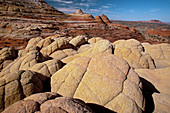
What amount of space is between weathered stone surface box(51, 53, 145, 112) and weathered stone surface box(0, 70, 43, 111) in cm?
86

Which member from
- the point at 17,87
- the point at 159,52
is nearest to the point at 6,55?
the point at 17,87

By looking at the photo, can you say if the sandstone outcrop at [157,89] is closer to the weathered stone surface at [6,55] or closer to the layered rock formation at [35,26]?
the weathered stone surface at [6,55]

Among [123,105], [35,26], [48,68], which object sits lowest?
[123,105]

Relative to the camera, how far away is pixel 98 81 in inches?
149

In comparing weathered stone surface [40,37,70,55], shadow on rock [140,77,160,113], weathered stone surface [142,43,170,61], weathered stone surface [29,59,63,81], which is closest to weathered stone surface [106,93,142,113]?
shadow on rock [140,77,160,113]

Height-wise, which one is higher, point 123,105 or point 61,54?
point 61,54

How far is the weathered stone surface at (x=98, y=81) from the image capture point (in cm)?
345

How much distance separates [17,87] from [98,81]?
3.11m

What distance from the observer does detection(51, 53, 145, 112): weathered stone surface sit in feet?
11.3

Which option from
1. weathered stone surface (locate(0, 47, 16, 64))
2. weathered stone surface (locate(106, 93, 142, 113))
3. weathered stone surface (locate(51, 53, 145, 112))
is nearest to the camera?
weathered stone surface (locate(106, 93, 142, 113))

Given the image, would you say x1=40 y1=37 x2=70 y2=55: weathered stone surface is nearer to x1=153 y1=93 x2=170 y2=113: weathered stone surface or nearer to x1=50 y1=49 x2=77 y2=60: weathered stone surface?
x1=50 y1=49 x2=77 y2=60: weathered stone surface

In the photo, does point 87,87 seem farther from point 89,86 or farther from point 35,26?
point 35,26

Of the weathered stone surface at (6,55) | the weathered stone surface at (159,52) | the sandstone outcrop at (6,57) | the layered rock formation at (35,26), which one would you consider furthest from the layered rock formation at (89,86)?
the layered rock formation at (35,26)

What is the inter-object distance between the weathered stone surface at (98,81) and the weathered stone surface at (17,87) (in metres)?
0.86
